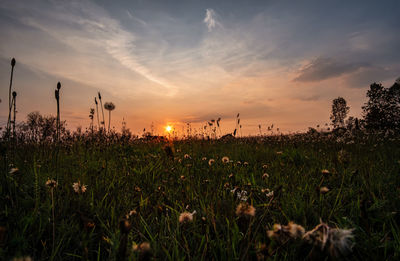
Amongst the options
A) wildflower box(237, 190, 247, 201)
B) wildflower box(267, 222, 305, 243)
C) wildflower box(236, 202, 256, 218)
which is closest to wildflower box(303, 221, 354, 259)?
wildflower box(267, 222, 305, 243)

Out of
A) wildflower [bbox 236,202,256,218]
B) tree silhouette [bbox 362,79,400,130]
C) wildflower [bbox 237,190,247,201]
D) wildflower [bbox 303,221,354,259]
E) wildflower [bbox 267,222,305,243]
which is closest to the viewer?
wildflower [bbox 303,221,354,259]

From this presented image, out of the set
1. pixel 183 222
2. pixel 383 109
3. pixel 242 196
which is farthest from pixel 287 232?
pixel 383 109

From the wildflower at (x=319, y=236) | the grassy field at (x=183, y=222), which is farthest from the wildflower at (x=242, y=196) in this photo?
the wildflower at (x=319, y=236)

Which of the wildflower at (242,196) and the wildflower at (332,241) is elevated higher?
the wildflower at (332,241)

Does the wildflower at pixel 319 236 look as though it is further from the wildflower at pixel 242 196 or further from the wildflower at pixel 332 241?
the wildflower at pixel 242 196

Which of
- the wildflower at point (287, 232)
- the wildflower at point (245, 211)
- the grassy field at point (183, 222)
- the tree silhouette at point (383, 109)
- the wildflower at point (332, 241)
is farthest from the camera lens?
the tree silhouette at point (383, 109)

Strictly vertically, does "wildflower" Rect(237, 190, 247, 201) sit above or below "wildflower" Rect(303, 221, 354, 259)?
below

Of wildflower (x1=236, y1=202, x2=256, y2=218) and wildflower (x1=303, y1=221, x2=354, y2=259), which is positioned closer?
wildflower (x1=303, y1=221, x2=354, y2=259)

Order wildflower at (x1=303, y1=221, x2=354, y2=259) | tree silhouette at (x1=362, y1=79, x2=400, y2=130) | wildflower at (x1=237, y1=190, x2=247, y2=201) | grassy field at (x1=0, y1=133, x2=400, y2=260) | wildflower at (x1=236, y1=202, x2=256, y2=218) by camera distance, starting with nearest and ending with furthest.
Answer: wildflower at (x1=303, y1=221, x2=354, y2=259)
wildflower at (x1=236, y1=202, x2=256, y2=218)
grassy field at (x1=0, y1=133, x2=400, y2=260)
wildflower at (x1=237, y1=190, x2=247, y2=201)
tree silhouette at (x1=362, y1=79, x2=400, y2=130)

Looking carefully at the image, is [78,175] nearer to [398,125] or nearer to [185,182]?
[185,182]

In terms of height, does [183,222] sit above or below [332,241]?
below

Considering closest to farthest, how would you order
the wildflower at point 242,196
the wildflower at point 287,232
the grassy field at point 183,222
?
1. the wildflower at point 287,232
2. the grassy field at point 183,222
3. the wildflower at point 242,196

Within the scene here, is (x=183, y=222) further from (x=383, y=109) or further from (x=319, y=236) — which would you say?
(x=383, y=109)

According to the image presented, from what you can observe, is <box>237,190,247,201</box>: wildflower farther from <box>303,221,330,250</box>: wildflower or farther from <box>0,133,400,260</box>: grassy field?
<box>303,221,330,250</box>: wildflower
